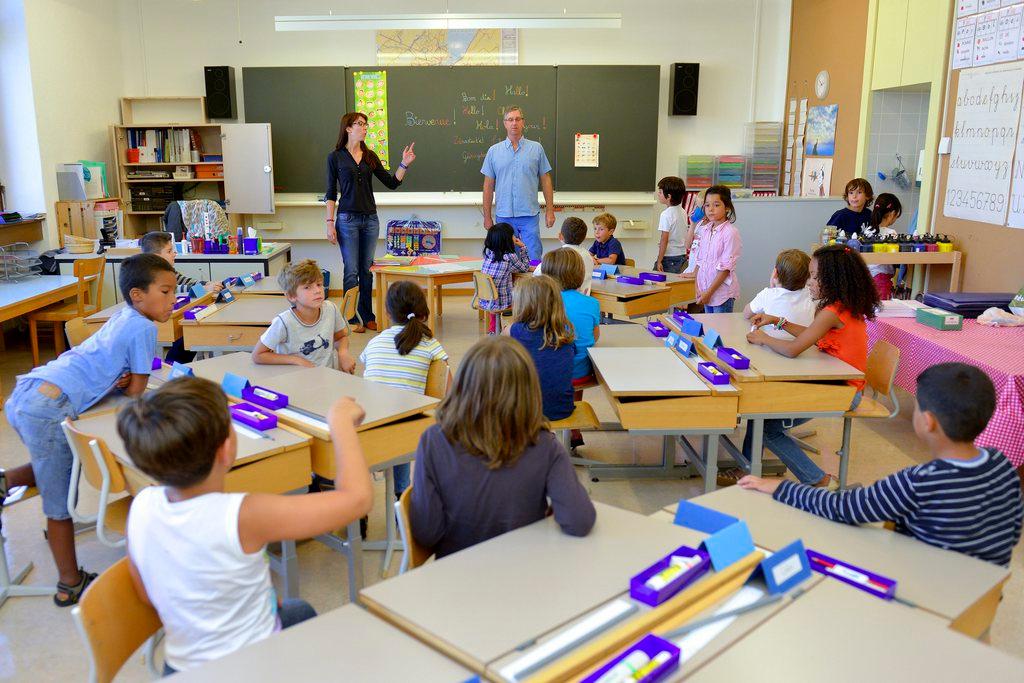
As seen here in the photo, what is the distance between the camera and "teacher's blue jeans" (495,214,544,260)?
6799mm

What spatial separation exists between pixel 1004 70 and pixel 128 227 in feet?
25.0

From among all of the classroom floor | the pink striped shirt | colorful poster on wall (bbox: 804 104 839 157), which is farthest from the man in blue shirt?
colorful poster on wall (bbox: 804 104 839 157)

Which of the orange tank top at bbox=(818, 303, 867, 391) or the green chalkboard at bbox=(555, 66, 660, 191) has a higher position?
the green chalkboard at bbox=(555, 66, 660, 191)

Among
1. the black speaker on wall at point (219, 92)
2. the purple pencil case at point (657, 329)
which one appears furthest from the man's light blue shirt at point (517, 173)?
the black speaker on wall at point (219, 92)

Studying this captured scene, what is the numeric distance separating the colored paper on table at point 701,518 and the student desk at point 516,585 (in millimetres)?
29

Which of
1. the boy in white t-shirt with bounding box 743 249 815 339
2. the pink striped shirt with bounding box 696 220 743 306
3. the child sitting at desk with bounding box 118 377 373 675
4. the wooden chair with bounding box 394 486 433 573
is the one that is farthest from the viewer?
the pink striped shirt with bounding box 696 220 743 306

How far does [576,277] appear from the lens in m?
4.06

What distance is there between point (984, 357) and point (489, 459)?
2818mm

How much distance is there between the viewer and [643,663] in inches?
51.3

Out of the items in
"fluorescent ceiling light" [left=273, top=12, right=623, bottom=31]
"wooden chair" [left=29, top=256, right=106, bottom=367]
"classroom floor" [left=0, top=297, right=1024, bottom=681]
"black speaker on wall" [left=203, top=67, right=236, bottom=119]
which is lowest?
"classroom floor" [left=0, top=297, right=1024, bottom=681]

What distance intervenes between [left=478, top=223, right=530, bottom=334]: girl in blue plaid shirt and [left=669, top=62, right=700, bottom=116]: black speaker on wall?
3598mm

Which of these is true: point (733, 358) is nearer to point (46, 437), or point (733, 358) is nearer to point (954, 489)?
point (954, 489)

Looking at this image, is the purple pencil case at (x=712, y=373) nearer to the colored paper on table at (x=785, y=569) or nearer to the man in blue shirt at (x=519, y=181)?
the colored paper on table at (x=785, y=569)

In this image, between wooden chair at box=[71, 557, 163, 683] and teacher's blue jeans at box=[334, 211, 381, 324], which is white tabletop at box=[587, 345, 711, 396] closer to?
wooden chair at box=[71, 557, 163, 683]
